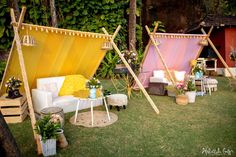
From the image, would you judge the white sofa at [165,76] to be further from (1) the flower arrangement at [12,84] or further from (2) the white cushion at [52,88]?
(1) the flower arrangement at [12,84]

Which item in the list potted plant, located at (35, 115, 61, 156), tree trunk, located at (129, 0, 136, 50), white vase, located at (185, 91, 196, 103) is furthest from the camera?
tree trunk, located at (129, 0, 136, 50)

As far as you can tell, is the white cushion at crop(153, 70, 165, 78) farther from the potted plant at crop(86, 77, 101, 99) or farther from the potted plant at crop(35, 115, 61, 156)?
the potted plant at crop(35, 115, 61, 156)

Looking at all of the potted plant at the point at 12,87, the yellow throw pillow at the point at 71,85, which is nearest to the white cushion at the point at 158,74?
the yellow throw pillow at the point at 71,85

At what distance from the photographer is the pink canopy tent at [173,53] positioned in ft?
26.2

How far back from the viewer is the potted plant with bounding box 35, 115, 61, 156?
3513mm

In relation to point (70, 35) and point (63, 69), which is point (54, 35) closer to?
point (70, 35)

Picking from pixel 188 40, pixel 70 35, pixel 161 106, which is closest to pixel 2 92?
pixel 70 35

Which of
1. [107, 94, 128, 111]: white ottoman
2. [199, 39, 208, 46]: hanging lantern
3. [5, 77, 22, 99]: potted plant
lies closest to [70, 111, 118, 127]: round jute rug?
[107, 94, 128, 111]: white ottoman

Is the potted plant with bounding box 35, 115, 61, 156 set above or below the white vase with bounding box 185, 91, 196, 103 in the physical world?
above

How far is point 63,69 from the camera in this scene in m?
6.64

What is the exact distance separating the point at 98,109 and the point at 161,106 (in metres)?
1.78

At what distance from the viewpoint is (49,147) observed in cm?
356

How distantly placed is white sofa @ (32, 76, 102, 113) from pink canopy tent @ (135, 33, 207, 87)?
2.87m

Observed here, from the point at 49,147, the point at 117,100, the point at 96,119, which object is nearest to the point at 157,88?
the point at 117,100
